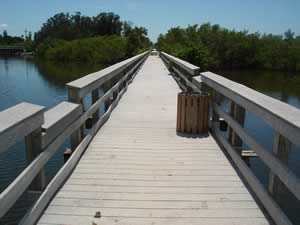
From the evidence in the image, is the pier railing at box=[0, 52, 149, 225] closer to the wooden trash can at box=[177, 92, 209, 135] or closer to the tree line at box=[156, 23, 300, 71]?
the wooden trash can at box=[177, 92, 209, 135]

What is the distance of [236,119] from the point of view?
158 inches

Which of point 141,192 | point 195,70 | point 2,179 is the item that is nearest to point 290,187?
point 141,192

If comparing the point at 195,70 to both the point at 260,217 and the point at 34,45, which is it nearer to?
the point at 260,217

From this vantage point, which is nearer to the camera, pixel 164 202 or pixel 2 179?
pixel 164 202

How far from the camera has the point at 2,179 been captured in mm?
7551

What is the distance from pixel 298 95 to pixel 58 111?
82.8 ft

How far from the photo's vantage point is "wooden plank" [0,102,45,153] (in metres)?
2.11

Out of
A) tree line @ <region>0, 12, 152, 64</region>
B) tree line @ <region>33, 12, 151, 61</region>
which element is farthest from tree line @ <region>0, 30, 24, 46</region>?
tree line @ <region>33, 12, 151, 61</region>

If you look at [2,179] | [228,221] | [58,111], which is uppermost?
[58,111]

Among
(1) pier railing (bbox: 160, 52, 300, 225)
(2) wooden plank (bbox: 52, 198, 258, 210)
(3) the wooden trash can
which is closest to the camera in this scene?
(1) pier railing (bbox: 160, 52, 300, 225)

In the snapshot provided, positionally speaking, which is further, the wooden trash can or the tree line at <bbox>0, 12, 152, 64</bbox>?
the tree line at <bbox>0, 12, 152, 64</bbox>

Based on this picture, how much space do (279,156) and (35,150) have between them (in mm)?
1902

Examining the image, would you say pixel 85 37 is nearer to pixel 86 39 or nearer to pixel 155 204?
pixel 86 39

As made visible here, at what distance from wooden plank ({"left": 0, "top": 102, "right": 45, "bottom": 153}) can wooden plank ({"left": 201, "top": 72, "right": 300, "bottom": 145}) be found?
180cm
